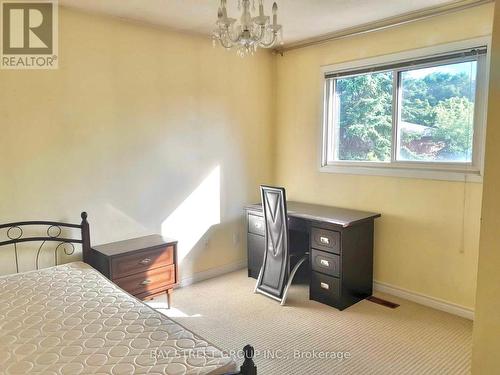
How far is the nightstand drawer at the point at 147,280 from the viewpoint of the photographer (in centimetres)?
299

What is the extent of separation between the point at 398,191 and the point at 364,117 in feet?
2.72

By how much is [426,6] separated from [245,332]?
9.48ft

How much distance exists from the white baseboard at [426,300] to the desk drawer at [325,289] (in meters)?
0.61

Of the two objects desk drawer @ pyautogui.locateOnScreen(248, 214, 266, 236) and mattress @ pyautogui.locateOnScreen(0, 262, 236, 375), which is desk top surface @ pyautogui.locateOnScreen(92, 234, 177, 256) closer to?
mattress @ pyautogui.locateOnScreen(0, 262, 236, 375)

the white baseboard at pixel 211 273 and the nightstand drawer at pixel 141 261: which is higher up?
the nightstand drawer at pixel 141 261

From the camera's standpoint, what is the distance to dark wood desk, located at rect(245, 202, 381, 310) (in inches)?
128

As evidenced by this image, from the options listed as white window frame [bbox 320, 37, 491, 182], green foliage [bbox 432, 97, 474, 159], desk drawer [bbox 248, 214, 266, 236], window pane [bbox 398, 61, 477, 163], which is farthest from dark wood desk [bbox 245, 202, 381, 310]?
green foliage [bbox 432, 97, 474, 159]

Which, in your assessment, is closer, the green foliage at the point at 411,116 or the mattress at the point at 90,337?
the mattress at the point at 90,337

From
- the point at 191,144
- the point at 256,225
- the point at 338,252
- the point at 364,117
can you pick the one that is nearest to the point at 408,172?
the point at 364,117

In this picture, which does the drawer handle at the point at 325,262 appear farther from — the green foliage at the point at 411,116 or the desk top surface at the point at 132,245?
the desk top surface at the point at 132,245

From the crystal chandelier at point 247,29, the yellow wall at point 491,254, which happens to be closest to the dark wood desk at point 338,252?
the crystal chandelier at point 247,29

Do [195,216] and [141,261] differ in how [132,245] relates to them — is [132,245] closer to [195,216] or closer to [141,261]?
[141,261]

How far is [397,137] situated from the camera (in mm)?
3498

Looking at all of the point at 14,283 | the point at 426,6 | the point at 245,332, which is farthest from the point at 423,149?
the point at 14,283
